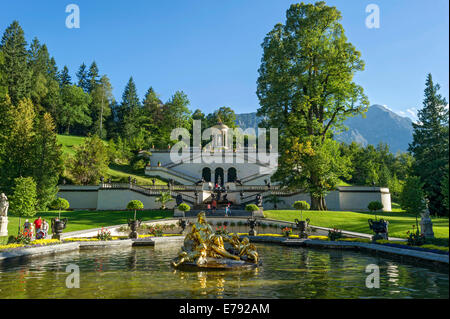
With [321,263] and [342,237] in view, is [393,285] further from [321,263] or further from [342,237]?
[342,237]

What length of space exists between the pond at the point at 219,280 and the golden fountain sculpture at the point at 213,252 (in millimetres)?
434

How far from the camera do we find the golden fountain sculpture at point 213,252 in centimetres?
1091

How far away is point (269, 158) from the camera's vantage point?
56.3 meters

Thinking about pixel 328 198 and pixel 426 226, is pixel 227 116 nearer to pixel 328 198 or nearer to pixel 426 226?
pixel 328 198

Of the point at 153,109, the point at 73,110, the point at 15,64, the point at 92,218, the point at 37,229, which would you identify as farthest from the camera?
the point at 153,109

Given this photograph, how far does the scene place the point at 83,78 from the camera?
360 feet

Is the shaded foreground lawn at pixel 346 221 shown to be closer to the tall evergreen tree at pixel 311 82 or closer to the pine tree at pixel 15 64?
the tall evergreen tree at pixel 311 82

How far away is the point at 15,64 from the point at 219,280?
81266 mm

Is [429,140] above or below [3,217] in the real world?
above

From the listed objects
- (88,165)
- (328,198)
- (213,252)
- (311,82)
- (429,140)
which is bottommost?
(213,252)

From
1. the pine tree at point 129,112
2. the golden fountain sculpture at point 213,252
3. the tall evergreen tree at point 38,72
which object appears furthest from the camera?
the pine tree at point 129,112

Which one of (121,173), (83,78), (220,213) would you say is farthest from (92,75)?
(220,213)

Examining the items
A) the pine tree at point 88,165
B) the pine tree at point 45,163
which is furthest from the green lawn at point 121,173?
the pine tree at point 45,163

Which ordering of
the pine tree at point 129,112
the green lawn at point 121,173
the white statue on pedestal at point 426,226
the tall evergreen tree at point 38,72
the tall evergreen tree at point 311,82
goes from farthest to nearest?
the pine tree at point 129,112, the tall evergreen tree at point 38,72, the green lawn at point 121,173, the tall evergreen tree at point 311,82, the white statue on pedestal at point 426,226
